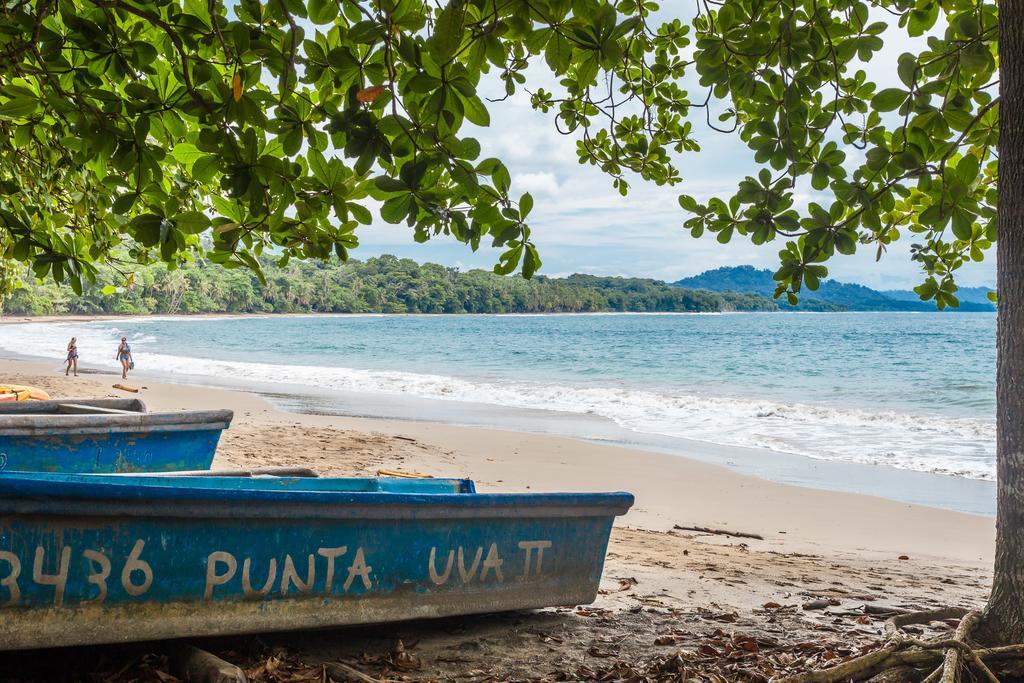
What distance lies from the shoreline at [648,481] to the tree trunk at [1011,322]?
12.7ft

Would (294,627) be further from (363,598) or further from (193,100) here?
(193,100)

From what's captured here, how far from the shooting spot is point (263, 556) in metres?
3.44

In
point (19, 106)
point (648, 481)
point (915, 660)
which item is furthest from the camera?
point (648, 481)

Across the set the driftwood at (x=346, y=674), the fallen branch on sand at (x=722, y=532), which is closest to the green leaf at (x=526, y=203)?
the driftwood at (x=346, y=674)

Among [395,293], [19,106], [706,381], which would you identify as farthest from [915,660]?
[395,293]

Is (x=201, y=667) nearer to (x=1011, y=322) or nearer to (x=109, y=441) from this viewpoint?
(x=1011, y=322)

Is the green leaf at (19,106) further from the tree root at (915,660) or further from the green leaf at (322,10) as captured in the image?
the tree root at (915,660)

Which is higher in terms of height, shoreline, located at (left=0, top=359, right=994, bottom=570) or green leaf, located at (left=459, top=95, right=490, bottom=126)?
green leaf, located at (left=459, top=95, right=490, bottom=126)

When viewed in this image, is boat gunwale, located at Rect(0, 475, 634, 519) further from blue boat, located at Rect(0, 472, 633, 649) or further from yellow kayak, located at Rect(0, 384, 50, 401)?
yellow kayak, located at Rect(0, 384, 50, 401)

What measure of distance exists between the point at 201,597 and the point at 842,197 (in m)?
3.00

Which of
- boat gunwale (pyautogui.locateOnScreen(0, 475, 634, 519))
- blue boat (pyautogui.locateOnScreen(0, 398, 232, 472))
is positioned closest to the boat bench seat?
blue boat (pyautogui.locateOnScreen(0, 398, 232, 472))

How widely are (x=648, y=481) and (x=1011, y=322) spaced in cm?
724

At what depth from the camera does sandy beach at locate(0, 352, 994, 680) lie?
382 centimetres

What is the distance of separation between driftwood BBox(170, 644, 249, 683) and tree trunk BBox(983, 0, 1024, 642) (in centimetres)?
295
